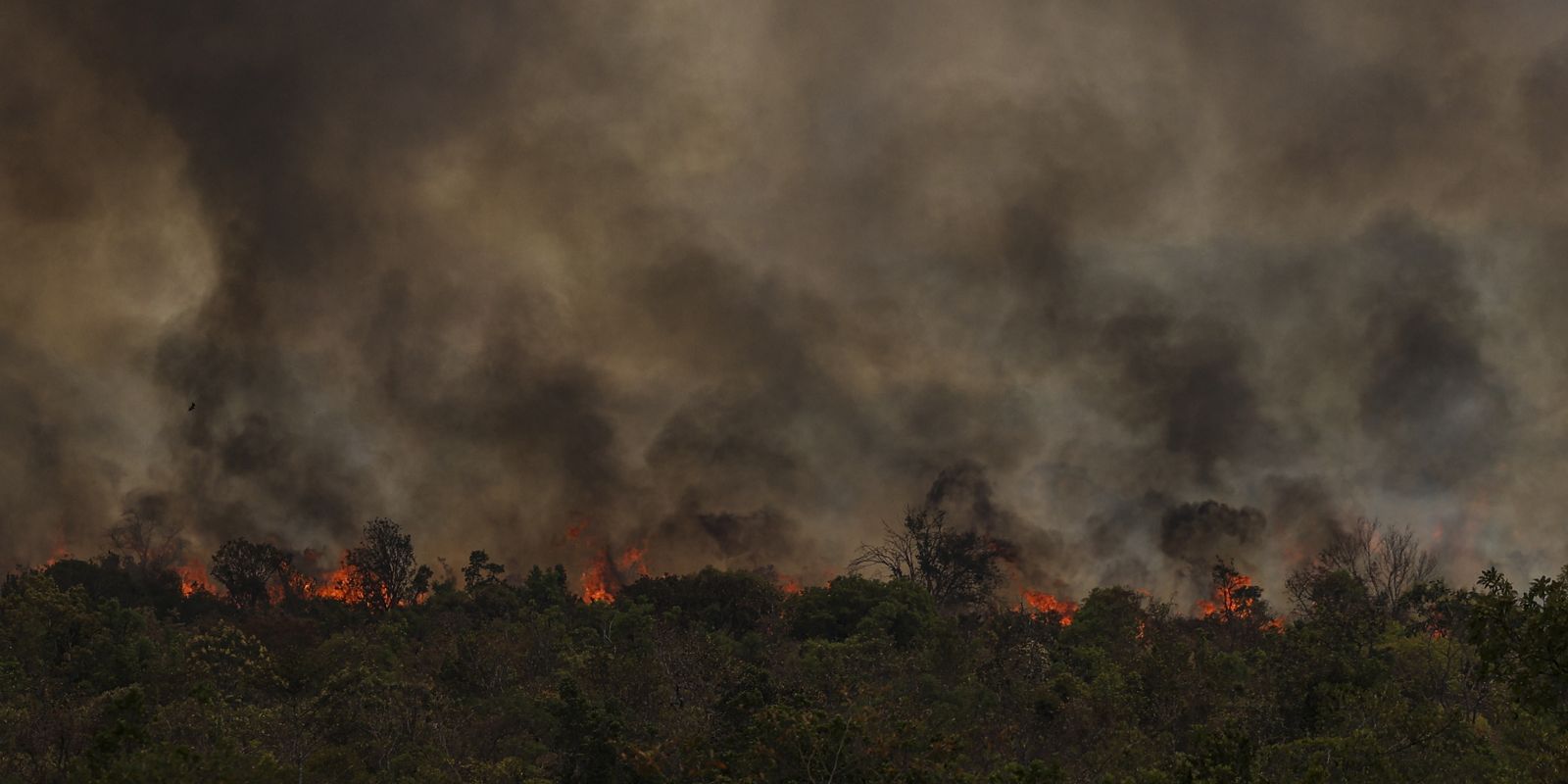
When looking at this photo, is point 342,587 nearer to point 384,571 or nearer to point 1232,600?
point 384,571

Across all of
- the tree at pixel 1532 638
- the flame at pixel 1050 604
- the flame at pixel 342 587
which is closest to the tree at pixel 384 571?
the flame at pixel 342 587

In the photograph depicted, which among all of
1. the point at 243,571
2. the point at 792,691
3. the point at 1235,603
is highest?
the point at 243,571

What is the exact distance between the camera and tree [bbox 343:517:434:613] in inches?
6555

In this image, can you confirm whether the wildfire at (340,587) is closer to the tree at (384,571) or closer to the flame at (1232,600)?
the tree at (384,571)

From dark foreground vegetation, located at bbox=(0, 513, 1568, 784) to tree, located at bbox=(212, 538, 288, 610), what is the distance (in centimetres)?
2289

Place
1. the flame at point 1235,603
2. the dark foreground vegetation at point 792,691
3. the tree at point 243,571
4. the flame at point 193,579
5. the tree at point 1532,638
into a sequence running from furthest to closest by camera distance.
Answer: the tree at point 243,571, the flame at point 193,579, the flame at point 1235,603, the dark foreground vegetation at point 792,691, the tree at point 1532,638

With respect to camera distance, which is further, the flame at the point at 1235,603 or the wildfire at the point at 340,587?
the wildfire at the point at 340,587

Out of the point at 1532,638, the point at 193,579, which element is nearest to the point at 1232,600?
the point at 1532,638

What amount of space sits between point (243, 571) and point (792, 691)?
420 feet

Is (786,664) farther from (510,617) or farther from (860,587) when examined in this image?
(510,617)

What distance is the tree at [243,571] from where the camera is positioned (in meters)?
160

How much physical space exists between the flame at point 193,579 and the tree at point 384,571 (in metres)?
19.7

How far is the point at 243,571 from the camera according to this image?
161 metres

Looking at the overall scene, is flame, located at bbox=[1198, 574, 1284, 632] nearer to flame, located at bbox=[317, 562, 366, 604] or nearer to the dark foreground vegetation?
the dark foreground vegetation
